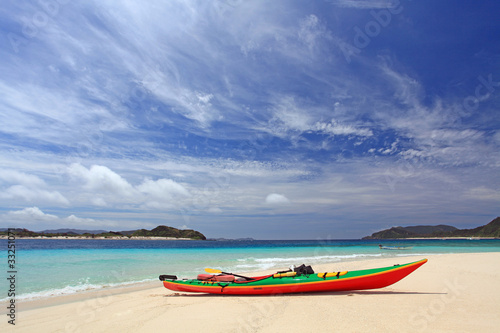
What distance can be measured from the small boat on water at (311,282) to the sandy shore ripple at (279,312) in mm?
234

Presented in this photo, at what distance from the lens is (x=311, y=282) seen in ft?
28.7

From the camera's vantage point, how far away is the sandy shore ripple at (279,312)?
5.68 m

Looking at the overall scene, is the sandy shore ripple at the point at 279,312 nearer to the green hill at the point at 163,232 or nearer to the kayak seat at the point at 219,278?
the kayak seat at the point at 219,278

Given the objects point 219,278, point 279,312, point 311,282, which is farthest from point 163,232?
point 279,312

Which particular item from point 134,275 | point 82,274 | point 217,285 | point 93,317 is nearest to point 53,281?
point 82,274

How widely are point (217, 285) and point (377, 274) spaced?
17.5 feet

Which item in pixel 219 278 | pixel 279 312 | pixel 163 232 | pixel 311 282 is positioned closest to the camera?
pixel 279 312

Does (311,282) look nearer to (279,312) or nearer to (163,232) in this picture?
(279,312)

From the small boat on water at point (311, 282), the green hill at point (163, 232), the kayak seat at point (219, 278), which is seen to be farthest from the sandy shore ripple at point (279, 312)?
the green hill at point (163, 232)

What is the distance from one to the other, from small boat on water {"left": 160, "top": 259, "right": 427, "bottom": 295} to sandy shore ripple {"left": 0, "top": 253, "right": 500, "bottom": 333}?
0.23 metres

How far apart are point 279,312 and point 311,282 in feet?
7.50

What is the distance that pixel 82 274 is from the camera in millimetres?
14805

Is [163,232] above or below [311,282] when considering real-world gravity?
below

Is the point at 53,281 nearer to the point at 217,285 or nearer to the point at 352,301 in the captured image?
the point at 217,285
